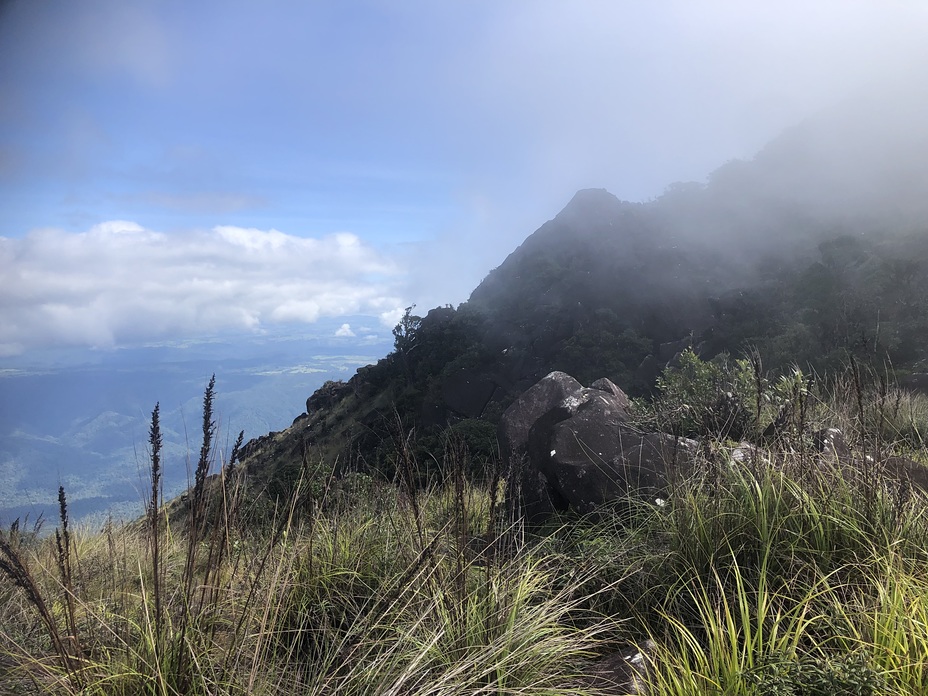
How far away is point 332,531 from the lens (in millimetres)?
3637

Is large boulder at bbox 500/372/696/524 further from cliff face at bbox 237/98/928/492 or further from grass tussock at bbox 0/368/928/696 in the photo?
cliff face at bbox 237/98/928/492

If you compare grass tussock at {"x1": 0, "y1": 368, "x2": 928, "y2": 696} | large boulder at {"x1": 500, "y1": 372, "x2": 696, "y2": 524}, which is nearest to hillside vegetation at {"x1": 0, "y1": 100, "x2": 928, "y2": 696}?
grass tussock at {"x1": 0, "y1": 368, "x2": 928, "y2": 696}

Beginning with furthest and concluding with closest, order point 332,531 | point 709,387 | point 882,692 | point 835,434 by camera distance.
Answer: point 709,387 → point 835,434 → point 332,531 → point 882,692

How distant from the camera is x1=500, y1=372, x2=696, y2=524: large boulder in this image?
436 centimetres

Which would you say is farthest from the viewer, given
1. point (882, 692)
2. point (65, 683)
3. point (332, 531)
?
point (332, 531)

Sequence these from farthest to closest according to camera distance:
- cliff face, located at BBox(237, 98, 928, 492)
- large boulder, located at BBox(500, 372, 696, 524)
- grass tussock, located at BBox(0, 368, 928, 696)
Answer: cliff face, located at BBox(237, 98, 928, 492) → large boulder, located at BBox(500, 372, 696, 524) → grass tussock, located at BBox(0, 368, 928, 696)

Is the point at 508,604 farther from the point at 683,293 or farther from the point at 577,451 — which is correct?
the point at 683,293

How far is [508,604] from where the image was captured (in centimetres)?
247

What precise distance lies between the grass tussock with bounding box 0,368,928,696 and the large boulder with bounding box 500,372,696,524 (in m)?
0.66

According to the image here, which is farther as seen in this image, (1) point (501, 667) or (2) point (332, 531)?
(2) point (332, 531)

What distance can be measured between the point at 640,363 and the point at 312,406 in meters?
28.9

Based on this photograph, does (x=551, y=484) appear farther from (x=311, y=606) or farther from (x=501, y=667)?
(x=501, y=667)

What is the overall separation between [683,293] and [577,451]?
178 ft

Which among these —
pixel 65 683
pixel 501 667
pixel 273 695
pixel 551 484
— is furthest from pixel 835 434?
pixel 65 683
